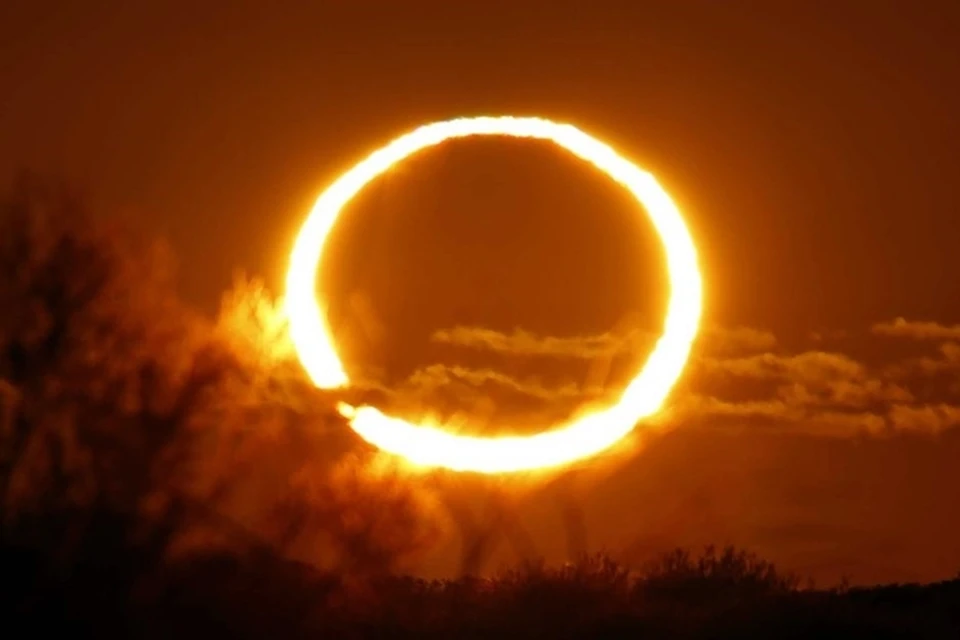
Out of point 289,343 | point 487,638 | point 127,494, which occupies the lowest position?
point 487,638

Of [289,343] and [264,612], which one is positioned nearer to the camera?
[264,612]

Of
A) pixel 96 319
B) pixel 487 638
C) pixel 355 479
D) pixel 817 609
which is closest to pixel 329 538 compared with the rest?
pixel 355 479

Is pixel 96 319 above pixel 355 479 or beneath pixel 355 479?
above

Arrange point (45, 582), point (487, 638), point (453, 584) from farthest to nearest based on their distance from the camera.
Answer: point (453, 584)
point (487, 638)
point (45, 582)

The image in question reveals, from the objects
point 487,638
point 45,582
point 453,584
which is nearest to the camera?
point 45,582

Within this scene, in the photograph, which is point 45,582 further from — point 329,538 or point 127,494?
point 329,538

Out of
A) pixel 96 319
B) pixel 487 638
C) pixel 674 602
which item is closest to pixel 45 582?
pixel 96 319
